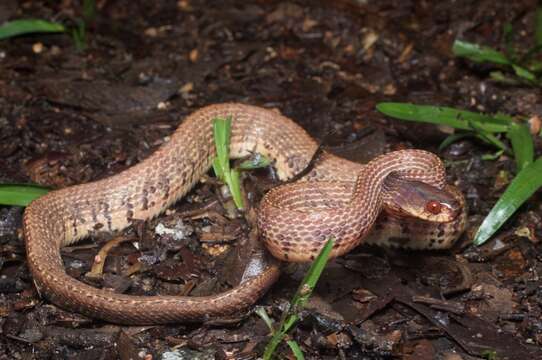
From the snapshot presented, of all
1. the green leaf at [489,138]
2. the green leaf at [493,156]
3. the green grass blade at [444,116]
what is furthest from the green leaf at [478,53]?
the green leaf at [493,156]

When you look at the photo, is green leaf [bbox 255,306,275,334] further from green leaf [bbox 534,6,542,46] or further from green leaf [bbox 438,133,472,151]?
green leaf [bbox 534,6,542,46]

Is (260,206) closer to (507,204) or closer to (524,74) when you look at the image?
(507,204)

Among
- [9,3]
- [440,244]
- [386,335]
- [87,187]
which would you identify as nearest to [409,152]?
[440,244]

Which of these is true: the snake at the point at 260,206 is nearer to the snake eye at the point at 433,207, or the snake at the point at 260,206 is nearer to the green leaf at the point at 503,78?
the snake eye at the point at 433,207

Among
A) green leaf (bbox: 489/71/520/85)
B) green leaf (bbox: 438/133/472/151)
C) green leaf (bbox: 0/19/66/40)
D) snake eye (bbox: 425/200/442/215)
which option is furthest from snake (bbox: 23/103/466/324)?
green leaf (bbox: 0/19/66/40)

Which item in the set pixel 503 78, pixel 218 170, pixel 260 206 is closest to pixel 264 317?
pixel 260 206

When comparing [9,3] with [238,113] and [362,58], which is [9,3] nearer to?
[238,113]

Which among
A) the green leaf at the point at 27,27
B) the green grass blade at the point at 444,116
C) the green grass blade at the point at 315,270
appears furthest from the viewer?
the green leaf at the point at 27,27
